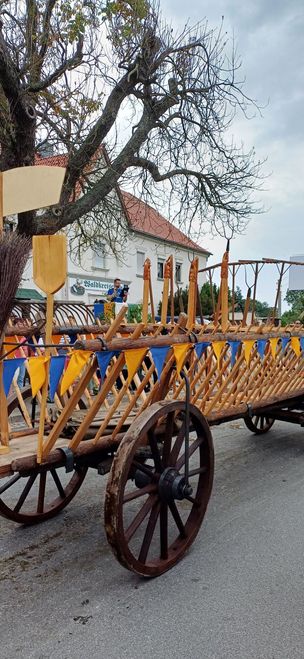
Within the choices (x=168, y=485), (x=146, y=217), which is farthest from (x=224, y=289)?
(x=146, y=217)

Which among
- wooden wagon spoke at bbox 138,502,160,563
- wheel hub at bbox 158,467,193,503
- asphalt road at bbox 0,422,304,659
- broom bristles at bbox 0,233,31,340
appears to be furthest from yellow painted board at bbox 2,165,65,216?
asphalt road at bbox 0,422,304,659

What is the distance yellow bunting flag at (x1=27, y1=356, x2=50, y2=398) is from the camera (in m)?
2.46

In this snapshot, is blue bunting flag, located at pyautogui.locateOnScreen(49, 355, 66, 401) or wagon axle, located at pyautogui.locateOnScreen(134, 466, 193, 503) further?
wagon axle, located at pyautogui.locateOnScreen(134, 466, 193, 503)

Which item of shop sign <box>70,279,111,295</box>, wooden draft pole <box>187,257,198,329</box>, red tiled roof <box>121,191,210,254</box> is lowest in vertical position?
wooden draft pole <box>187,257,198,329</box>

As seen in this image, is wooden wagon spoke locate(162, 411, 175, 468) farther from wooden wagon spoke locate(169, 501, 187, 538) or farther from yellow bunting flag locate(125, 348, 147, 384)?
yellow bunting flag locate(125, 348, 147, 384)

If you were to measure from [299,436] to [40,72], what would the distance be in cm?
702

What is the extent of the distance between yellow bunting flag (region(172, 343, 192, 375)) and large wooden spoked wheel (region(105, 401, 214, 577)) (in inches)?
9.0

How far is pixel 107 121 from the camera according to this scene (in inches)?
356

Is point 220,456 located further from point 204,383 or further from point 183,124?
point 183,124

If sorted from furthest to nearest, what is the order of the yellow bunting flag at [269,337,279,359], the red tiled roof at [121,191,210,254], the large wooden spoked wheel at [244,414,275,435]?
the red tiled roof at [121,191,210,254] → the large wooden spoked wheel at [244,414,275,435] → the yellow bunting flag at [269,337,279,359]

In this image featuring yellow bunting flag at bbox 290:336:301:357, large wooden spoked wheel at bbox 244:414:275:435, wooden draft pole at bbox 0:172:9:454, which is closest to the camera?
wooden draft pole at bbox 0:172:9:454

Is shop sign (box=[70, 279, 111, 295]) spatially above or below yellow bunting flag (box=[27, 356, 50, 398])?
above

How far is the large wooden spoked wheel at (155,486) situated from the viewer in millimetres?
2479

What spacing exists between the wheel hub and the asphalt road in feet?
1.49
